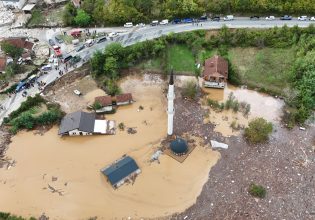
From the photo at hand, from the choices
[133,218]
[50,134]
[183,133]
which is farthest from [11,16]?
[133,218]

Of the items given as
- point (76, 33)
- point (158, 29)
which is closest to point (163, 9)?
point (158, 29)

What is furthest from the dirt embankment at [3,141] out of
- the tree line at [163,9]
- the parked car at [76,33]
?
the tree line at [163,9]

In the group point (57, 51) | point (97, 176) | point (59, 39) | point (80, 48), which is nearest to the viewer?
point (97, 176)

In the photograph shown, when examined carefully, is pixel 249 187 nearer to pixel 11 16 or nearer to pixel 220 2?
pixel 220 2

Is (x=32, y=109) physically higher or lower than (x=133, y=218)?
higher

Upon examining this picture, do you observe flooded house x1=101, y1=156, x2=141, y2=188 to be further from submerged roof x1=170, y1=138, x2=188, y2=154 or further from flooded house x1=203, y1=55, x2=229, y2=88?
flooded house x1=203, y1=55, x2=229, y2=88

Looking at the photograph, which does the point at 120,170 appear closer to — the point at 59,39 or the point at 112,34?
the point at 112,34

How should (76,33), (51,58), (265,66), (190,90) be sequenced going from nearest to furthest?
(190,90) < (265,66) < (51,58) < (76,33)
